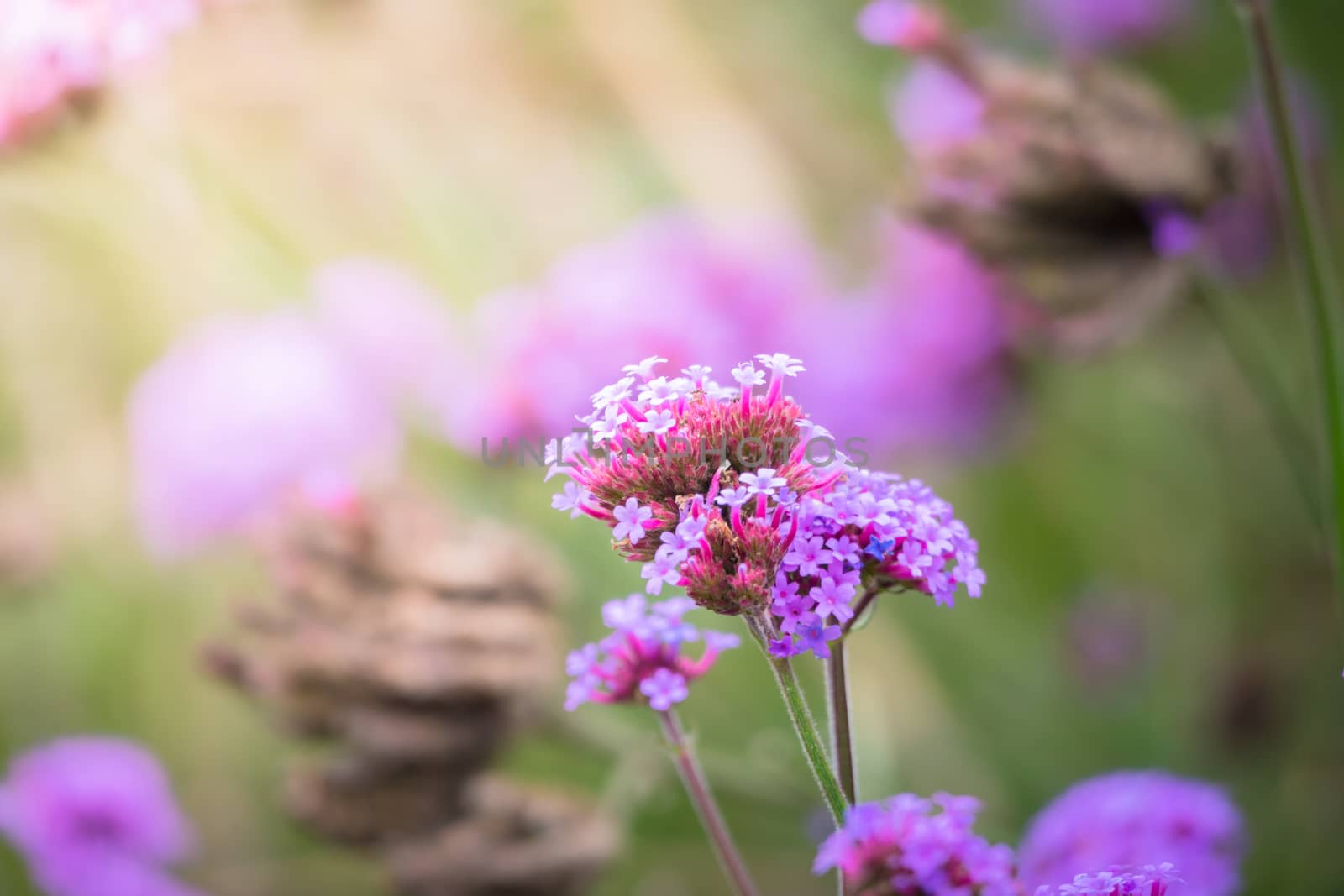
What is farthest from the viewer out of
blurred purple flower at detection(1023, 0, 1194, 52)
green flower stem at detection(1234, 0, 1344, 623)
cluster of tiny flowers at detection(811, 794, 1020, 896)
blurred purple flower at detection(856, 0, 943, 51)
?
blurred purple flower at detection(1023, 0, 1194, 52)

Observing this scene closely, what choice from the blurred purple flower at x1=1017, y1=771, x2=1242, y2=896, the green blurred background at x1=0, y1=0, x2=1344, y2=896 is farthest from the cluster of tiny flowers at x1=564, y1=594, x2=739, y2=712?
the green blurred background at x1=0, y1=0, x2=1344, y2=896

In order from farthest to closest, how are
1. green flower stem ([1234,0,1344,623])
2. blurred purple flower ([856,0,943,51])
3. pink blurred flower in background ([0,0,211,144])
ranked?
pink blurred flower in background ([0,0,211,144]) → blurred purple flower ([856,0,943,51]) → green flower stem ([1234,0,1344,623])

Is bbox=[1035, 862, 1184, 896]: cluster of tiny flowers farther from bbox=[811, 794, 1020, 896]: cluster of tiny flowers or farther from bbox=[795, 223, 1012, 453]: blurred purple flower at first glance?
bbox=[795, 223, 1012, 453]: blurred purple flower

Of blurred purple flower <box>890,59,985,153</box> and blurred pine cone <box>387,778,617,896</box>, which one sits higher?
blurred purple flower <box>890,59,985,153</box>

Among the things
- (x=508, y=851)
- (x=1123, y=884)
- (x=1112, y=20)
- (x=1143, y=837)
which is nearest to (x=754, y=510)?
(x=1123, y=884)

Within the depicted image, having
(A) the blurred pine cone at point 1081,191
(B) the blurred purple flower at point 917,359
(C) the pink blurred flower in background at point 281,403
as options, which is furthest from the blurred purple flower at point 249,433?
(A) the blurred pine cone at point 1081,191

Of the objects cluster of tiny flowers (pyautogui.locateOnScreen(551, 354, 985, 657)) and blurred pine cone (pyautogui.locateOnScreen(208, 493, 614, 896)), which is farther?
blurred pine cone (pyautogui.locateOnScreen(208, 493, 614, 896))

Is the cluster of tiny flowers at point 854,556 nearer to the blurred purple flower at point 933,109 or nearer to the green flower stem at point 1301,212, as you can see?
the green flower stem at point 1301,212
